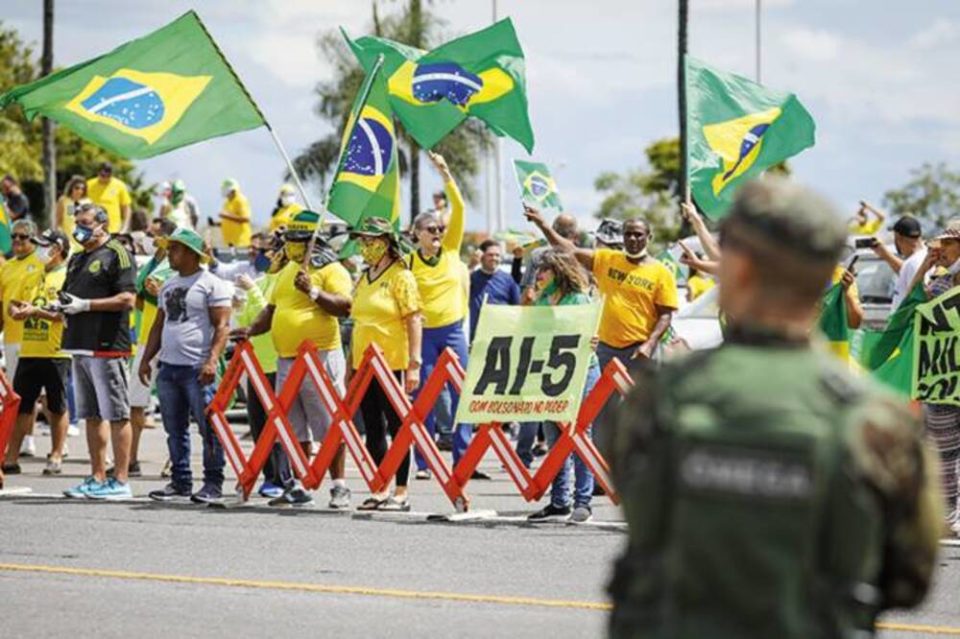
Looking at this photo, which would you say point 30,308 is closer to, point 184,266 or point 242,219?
point 184,266

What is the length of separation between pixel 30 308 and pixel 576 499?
538 cm

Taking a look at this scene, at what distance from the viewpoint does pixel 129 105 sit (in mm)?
15586

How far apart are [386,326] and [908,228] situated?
3772 millimetres

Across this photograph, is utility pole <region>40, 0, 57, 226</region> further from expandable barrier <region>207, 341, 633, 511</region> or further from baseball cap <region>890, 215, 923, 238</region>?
baseball cap <region>890, 215, 923, 238</region>

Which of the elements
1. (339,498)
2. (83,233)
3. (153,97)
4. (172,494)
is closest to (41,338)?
(83,233)

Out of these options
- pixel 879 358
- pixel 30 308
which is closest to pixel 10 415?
pixel 30 308

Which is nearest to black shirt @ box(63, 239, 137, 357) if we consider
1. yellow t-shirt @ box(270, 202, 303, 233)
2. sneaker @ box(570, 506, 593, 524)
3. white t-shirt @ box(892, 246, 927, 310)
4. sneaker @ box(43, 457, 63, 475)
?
sneaker @ box(43, 457, 63, 475)

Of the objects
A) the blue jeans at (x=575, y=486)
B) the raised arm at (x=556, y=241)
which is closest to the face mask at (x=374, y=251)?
the raised arm at (x=556, y=241)

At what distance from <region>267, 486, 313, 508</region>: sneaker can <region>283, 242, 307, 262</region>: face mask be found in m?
1.68

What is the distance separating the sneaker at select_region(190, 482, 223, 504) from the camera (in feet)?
47.3

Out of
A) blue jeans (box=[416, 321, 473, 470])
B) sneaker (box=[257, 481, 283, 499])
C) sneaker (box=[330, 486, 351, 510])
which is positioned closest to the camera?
sneaker (box=[330, 486, 351, 510])

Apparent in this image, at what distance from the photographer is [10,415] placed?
1600 cm

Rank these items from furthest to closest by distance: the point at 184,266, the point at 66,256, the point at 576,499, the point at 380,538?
the point at 66,256 < the point at 184,266 < the point at 576,499 < the point at 380,538

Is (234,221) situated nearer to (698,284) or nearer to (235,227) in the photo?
(235,227)
